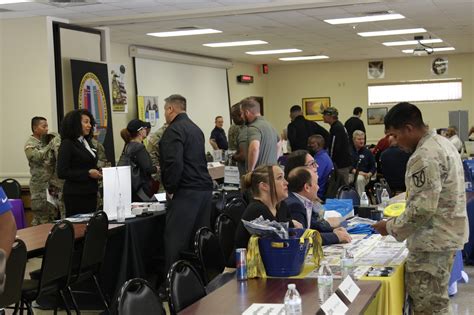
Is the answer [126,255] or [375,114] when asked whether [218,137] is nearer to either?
[375,114]

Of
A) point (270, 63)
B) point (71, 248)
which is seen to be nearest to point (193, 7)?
point (71, 248)

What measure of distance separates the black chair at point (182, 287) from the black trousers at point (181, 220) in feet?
9.49

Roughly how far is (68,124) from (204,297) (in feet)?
12.3

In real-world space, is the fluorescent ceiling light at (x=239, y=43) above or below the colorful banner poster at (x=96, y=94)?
above

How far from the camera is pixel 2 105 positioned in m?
9.88

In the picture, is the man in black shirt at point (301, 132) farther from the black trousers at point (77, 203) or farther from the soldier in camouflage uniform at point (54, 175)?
the black trousers at point (77, 203)

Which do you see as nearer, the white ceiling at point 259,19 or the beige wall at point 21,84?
the white ceiling at point 259,19

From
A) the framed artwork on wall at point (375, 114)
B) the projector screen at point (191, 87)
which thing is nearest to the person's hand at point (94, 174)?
the projector screen at point (191, 87)

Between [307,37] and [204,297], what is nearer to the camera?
[204,297]

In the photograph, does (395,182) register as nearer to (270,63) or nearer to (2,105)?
(2,105)

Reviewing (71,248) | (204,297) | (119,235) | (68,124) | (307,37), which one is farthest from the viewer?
(307,37)

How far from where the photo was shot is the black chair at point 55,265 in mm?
4941

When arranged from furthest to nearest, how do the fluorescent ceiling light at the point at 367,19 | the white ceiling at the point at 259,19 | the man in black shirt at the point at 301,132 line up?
the man in black shirt at the point at 301,132 < the fluorescent ceiling light at the point at 367,19 < the white ceiling at the point at 259,19

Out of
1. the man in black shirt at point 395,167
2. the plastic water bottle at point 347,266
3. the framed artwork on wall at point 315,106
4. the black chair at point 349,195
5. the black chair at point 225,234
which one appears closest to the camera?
the plastic water bottle at point 347,266
